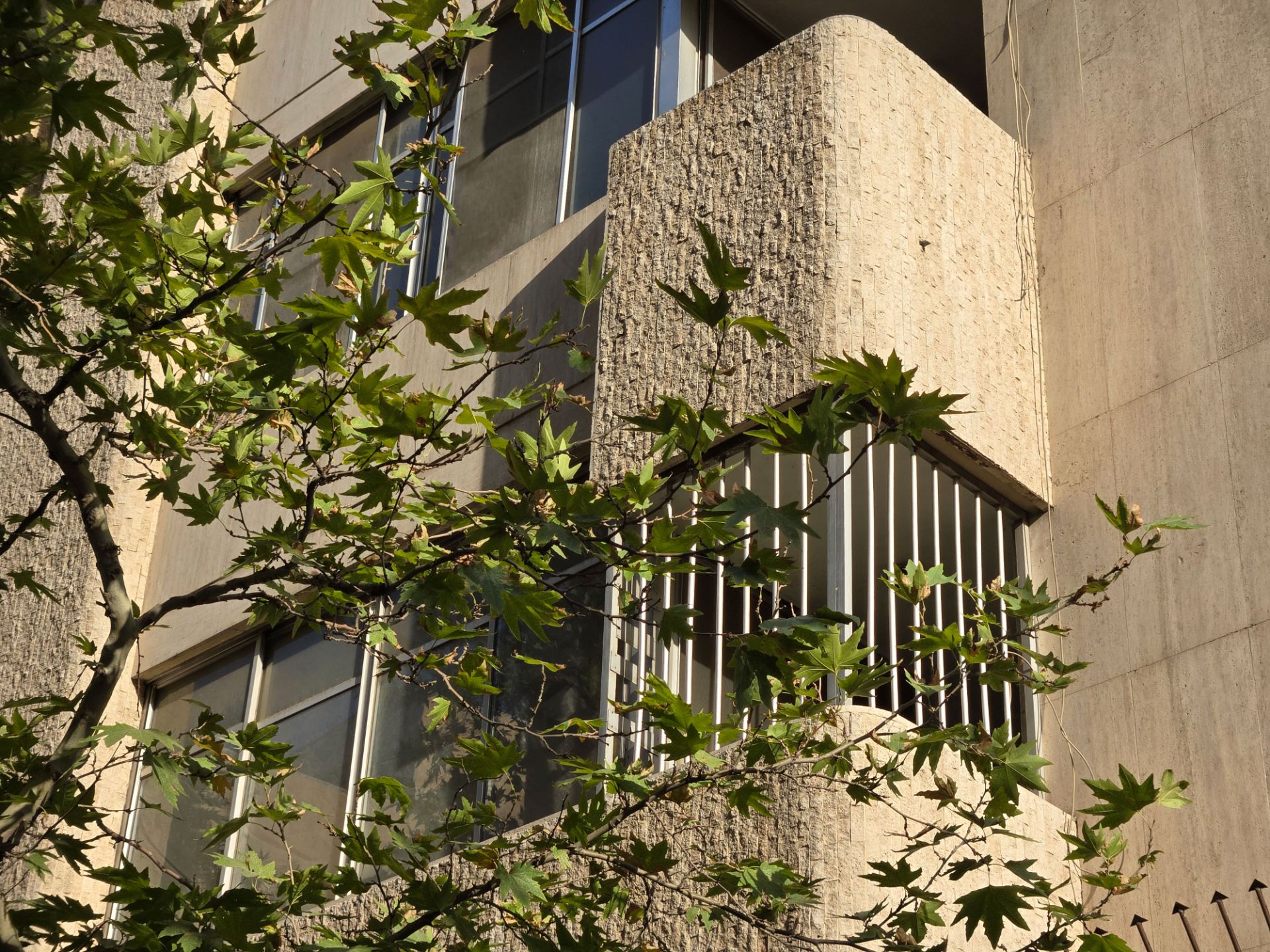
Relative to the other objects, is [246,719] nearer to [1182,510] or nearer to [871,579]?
Result: [871,579]

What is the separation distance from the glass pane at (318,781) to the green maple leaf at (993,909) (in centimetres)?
516

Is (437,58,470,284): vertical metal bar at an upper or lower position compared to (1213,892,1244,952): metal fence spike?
upper

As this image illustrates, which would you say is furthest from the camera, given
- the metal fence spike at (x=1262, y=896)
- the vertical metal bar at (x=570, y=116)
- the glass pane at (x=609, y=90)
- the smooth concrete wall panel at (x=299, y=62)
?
the smooth concrete wall panel at (x=299, y=62)

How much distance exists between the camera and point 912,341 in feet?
25.7

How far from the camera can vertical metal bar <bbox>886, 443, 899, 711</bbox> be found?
7270mm

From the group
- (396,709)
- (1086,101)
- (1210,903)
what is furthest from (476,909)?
(1086,101)

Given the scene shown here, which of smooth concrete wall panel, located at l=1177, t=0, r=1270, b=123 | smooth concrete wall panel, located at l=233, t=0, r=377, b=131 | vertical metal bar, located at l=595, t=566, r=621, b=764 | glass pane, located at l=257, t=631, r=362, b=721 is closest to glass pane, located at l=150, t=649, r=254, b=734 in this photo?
glass pane, located at l=257, t=631, r=362, b=721

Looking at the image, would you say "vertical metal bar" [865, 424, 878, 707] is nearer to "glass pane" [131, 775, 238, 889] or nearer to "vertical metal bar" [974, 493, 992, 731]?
"vertical metal bar" [974, 493, 992, 731]

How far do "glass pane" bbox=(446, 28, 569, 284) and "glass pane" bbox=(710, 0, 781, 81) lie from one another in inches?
40.2

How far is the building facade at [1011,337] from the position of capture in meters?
7.32

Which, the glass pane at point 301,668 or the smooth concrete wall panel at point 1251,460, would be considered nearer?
the smooth concrete wall panel at point 1251,460

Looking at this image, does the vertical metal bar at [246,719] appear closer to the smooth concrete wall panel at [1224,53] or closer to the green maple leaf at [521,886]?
the green maple leaf at [521,886]

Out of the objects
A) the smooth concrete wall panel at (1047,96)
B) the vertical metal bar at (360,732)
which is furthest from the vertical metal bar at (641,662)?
the smooth concrete wall panel at (1047,96)

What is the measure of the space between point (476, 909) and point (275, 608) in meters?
1.50
